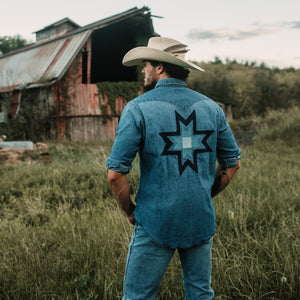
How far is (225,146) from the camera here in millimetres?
2023

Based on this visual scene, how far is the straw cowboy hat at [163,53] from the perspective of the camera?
5.95 feet

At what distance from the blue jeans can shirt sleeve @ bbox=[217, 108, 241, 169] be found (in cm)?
57

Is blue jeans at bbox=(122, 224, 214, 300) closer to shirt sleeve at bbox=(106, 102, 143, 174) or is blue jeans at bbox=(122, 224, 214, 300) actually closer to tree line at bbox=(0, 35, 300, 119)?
shirt sleeve at bbox=(106, 102, 143, 174)

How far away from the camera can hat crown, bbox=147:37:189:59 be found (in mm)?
1926

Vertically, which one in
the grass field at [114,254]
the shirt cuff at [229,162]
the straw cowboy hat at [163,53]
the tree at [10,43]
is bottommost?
the grass field at [114,254]

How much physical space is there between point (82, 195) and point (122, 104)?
10.8 m

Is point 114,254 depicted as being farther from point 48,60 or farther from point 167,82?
point 48,60

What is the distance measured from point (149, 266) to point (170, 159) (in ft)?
2.11

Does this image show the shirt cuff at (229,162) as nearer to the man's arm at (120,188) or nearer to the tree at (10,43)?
the man's arm at (120,188)

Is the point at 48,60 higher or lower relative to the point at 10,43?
lower

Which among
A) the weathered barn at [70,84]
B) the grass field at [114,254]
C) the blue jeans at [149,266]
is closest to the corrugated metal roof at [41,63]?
the weathered barn at [70,84]

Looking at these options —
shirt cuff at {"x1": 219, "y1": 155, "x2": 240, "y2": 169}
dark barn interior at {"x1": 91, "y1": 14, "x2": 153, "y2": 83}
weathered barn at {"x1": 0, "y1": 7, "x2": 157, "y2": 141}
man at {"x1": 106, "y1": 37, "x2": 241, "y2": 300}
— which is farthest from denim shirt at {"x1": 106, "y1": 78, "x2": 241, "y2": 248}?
dark barn interior at {"x1": 91, "y1": 14, "x2": 153, "y2": 83}

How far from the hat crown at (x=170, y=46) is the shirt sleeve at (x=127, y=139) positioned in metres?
0.47

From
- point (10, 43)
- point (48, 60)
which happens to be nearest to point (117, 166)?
point (48, 60)
